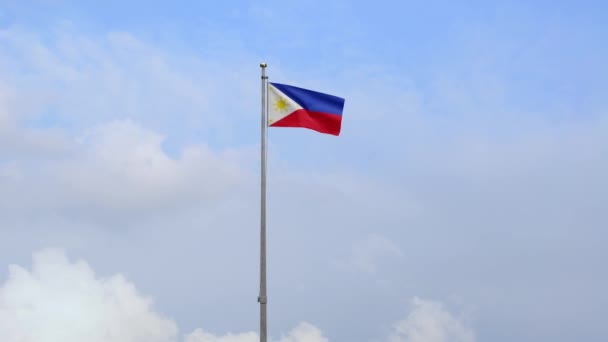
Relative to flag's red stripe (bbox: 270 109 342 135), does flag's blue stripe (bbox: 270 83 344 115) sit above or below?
above

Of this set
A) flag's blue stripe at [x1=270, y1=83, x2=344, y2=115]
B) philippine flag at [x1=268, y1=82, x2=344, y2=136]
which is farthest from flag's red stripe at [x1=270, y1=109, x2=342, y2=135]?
flag's blue stripe at [x1=270, y1=83, x2=344, y2=115]

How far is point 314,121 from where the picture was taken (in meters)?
35.9

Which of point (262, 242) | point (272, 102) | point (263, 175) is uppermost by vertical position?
point (272, 102)

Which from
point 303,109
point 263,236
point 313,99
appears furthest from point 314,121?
point 263,236

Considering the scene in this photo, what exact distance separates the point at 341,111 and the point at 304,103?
1424mm

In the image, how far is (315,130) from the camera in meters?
36.0

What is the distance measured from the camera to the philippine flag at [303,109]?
3556 centimetres

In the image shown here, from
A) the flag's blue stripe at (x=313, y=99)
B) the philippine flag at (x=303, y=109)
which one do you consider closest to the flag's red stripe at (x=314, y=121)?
the philippine flag at (x=303, y=109)

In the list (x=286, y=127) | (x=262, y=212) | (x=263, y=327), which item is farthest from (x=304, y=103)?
(x=263, y=327)

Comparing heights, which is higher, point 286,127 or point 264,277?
point 286,127

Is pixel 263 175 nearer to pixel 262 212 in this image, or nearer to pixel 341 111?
pixel 262 212

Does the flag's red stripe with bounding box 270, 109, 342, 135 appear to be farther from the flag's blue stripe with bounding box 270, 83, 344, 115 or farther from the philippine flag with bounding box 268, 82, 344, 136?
the flag's blue stripe with bounding box 270, 83, 344, 115

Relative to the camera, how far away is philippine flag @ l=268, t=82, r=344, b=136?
1400 inches

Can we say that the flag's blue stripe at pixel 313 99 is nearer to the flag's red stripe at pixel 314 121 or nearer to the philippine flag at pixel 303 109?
the philippine flag at pixel 303 109
